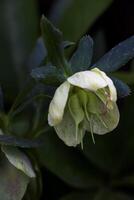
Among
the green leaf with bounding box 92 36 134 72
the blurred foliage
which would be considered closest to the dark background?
the blurred foliage

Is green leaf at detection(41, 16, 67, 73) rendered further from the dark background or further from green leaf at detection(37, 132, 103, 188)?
the dark background

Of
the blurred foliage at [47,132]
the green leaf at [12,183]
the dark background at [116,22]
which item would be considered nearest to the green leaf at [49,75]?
the blurred foliage at [47,132]

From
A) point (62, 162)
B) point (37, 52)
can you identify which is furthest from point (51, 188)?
point (37, 52)

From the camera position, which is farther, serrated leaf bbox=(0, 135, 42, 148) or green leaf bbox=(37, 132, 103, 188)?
green leaf bbox=(37, 132, 103, 188)

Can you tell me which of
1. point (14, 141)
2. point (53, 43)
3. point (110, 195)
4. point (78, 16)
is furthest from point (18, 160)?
point (78, 16)

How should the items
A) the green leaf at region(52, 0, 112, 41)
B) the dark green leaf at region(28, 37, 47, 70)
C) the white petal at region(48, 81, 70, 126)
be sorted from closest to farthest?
the white petal at region(48, 81, 70, 126)
the dark green leaf at region(28, 37, 47, 70)
the green leaf at region(52, 0, 112, 41)

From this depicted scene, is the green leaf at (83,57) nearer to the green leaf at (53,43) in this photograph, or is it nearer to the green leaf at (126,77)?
the green leaf at (53,43)

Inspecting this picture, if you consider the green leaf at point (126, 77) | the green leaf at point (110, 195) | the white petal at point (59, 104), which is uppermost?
the white petal at point (59, 104)
